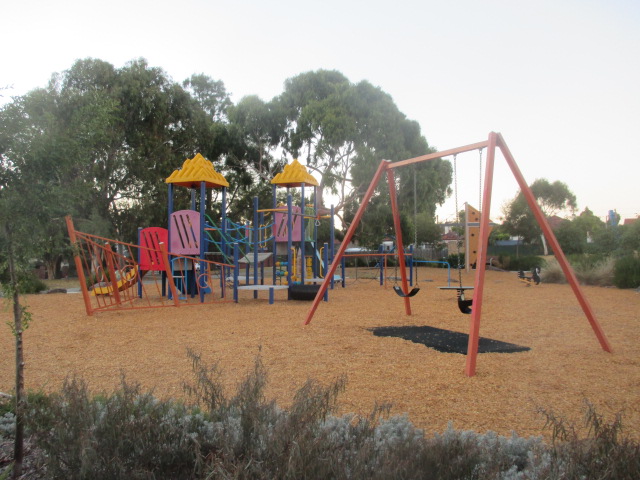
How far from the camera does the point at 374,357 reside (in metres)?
5.18

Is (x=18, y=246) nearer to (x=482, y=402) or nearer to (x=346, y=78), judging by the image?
(x=482, y=402)

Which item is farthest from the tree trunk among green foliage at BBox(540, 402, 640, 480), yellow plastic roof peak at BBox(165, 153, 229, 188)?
yellow plastic roof peak at BBox(165, 153, 229, 188)

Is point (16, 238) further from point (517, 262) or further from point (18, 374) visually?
point (517, 262)

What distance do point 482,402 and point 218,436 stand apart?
84.2 inches

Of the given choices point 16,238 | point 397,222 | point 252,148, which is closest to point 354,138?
point 252,148

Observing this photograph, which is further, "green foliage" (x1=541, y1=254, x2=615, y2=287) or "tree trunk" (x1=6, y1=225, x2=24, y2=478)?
"green foliage" (x1=541, y1=254, x2=615, y2=287)

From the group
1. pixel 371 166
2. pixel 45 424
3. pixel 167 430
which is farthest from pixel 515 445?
pixel 371 166

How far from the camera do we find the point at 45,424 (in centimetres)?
254

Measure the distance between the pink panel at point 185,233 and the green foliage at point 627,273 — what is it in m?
11.6

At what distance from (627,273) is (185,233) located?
12.0 metres

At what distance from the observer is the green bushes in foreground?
6.73ft

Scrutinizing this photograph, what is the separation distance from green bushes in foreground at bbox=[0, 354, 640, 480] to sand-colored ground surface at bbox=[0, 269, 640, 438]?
90 cm

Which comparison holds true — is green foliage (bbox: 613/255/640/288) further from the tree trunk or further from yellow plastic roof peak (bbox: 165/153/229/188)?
the tree trunk

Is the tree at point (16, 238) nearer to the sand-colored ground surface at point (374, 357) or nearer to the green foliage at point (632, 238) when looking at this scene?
the sand-colored ground surface at point (374, 357)
